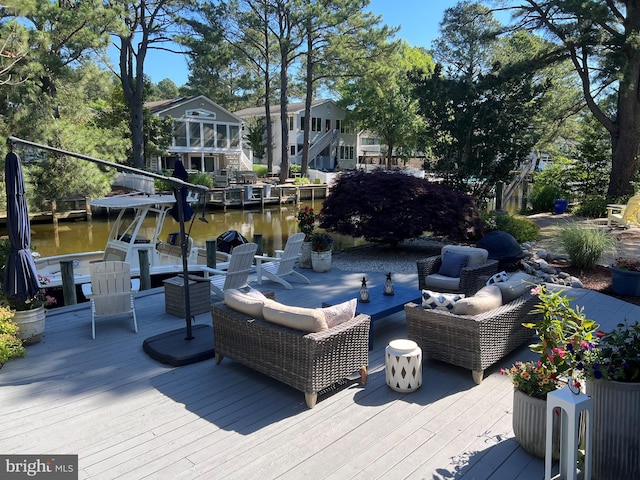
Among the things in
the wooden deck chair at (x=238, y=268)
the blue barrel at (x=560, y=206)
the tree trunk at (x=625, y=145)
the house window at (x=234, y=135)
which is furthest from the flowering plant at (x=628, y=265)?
the house window at (x=234, y=135)

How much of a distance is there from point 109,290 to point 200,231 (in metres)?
14.7

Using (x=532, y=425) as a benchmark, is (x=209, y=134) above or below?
above

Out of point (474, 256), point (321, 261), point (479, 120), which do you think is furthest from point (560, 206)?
point (321, 261)

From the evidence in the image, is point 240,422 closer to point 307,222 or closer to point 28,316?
point 28,316

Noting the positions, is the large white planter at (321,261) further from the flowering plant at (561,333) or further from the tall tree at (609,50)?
the tall tree at (609,50)

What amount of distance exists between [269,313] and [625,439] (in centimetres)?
257

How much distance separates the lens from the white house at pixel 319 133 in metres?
40.6

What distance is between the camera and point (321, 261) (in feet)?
28.5

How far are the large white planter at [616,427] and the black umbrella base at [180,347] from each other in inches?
132

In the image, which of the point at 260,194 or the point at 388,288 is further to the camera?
the point at 260,194

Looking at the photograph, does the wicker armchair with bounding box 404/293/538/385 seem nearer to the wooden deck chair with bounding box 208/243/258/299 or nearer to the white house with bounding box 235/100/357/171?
the wooden deck chair with bounding box 208/243/258/299

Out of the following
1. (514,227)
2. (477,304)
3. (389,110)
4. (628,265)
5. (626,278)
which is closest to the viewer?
(477,304)

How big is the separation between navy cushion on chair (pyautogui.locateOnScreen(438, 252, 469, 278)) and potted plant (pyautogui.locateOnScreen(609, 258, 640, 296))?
2.26m

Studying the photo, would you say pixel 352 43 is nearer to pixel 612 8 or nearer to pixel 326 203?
pixel 612 8
